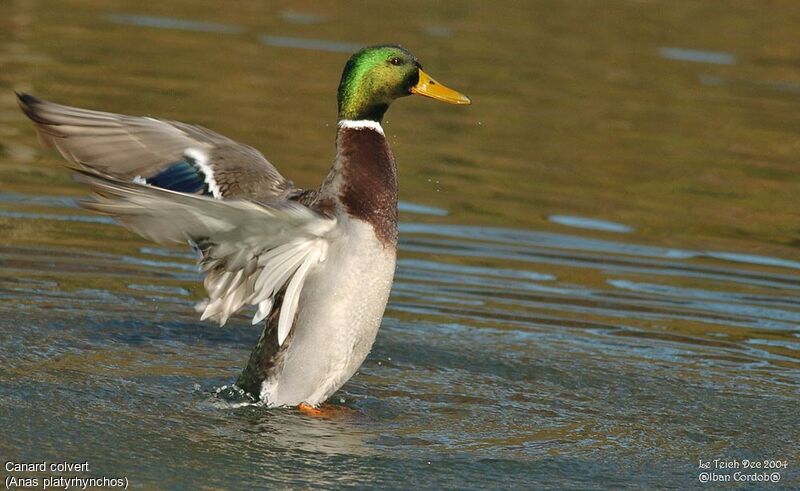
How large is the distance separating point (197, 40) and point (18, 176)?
5.88 m

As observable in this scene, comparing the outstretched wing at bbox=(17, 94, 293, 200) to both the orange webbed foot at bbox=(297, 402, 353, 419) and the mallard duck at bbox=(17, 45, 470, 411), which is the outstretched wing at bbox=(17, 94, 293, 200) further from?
the orange webbed foot at bbox=(297, 402, 353, 419)

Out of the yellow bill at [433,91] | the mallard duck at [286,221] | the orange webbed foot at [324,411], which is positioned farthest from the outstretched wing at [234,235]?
the yellow bill at [433,91]

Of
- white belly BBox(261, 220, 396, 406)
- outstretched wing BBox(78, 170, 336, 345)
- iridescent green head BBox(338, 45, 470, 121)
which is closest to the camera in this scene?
outstretched wing BBox(78, 170, 336, 345)

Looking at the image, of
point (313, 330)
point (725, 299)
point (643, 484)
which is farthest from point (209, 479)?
point (725, 299)

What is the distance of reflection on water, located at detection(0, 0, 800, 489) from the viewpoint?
6.52m

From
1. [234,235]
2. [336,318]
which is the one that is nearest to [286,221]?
[234,235]

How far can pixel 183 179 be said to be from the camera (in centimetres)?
738

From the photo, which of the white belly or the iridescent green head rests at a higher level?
the iridescent green head

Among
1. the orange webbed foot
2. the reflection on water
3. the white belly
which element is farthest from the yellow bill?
the orange webbed foot

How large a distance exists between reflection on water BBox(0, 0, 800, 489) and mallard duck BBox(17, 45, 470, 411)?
33 centimetres

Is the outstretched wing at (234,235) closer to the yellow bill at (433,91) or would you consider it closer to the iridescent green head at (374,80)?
the iridescent green head at (374,80)

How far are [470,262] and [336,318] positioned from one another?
10.9 feet

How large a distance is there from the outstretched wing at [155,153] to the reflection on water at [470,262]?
38.5 inches

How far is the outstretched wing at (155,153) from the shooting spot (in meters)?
7.16
